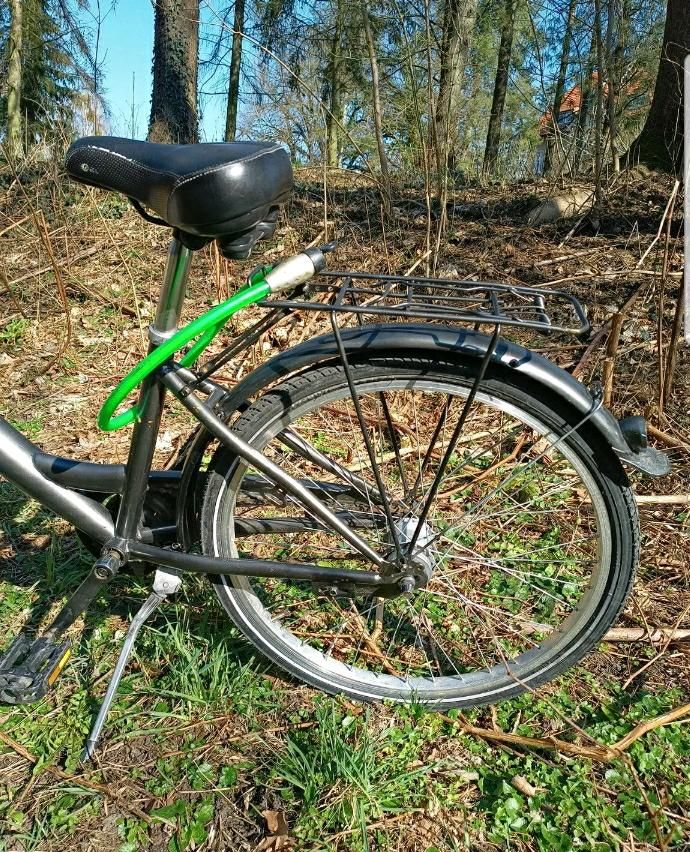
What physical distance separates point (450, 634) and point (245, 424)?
1041mm

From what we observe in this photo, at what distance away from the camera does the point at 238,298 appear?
4.41ft

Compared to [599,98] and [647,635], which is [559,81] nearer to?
[599,98]

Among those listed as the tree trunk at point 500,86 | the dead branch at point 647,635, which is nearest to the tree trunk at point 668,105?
the tree trunk at point 500,86

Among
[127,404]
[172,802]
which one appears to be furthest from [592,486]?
[127,404]

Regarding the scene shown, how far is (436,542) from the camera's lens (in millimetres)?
1884

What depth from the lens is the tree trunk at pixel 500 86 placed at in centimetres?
705

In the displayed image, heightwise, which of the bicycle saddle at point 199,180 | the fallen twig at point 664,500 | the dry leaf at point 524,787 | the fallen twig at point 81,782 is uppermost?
the bicycle saddle at point 199,180

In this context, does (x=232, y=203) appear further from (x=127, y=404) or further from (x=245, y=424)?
(x=127, y=404)

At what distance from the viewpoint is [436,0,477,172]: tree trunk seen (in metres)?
3.05

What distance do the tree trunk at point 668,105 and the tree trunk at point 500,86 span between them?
182 cm

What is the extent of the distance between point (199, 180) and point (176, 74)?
22.8ft

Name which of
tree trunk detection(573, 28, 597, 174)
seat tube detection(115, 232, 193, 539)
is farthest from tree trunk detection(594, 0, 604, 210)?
seat tube detection(115, 232, 193, 539)

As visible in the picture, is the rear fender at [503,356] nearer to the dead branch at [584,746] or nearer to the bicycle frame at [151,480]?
the bicycle frame at [151,480]

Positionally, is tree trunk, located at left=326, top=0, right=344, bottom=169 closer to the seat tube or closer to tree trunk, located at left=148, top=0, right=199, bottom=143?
tree trunk, located at left=148, top=0, right=199, bottom=143
